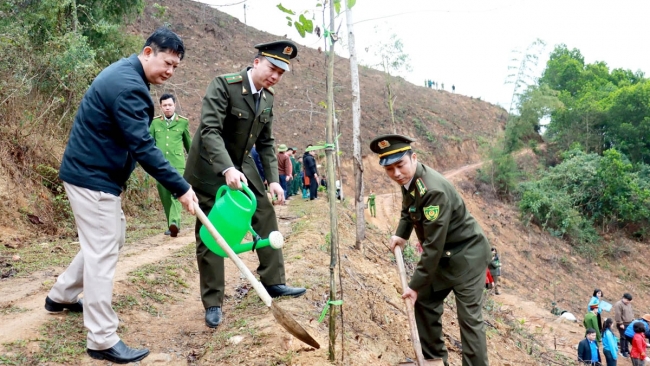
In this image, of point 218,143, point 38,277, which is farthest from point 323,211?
point 218,143

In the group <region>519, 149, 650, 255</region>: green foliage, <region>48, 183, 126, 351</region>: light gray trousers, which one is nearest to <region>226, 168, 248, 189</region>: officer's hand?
<region>48, 183, 126, 351</region>: light gray trousers

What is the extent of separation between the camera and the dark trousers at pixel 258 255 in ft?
12.6

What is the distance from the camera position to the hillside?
1105 inches

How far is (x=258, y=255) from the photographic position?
4.04 metres

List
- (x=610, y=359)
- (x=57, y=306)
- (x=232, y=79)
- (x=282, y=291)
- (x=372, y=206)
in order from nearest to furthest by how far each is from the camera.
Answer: (x=57, y=306) → (x=232, y=79) → (x=282, y=291) → (x=610, y=359) → (x=372, y=206)

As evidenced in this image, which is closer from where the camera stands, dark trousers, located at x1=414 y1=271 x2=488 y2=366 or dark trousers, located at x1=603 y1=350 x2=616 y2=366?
dark trousers, located at x1=414 y1=271 x2=488 y2=366

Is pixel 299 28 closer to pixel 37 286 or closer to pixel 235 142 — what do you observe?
pixel 235 142

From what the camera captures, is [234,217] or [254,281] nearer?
[254,281]

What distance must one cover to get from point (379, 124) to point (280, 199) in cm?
2990

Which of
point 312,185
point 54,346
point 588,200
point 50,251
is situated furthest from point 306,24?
point 588,200

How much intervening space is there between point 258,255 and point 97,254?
4.20ft

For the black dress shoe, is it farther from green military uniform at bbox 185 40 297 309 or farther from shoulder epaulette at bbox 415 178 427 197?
shoulder epaulette at bbox 415 178 427 197

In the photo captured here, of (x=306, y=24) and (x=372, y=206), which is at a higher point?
(x=306, y=24)

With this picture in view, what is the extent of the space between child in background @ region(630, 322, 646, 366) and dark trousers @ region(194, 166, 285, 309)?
32.9 feet
